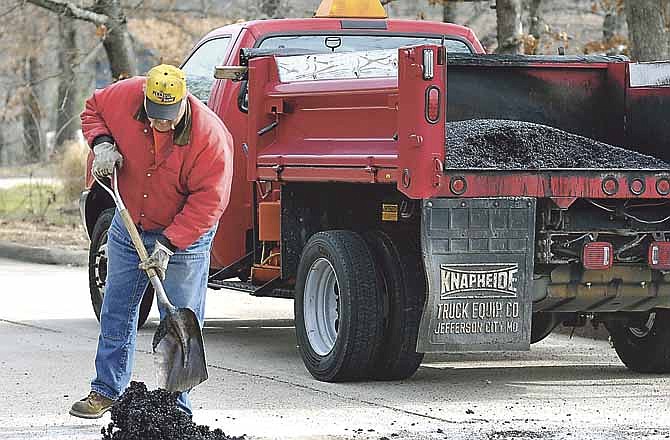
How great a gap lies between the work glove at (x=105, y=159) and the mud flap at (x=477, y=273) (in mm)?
1666

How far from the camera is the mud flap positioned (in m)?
7.36

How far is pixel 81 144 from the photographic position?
75.7ft

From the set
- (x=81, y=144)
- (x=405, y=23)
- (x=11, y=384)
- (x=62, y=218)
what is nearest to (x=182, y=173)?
(x=11, y=384)

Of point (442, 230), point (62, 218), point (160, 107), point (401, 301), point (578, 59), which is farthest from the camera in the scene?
point (62, 218)

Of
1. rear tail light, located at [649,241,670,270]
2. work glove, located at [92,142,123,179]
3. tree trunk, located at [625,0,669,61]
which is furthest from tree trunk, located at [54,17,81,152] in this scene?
work glove, located at [92,142,123,179]

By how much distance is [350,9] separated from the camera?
33.8 feet

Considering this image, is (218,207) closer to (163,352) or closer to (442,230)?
(163,352)

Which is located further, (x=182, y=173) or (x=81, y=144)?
(x=81, y=144)

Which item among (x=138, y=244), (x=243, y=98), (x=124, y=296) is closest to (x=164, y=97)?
(x=138, y=244)

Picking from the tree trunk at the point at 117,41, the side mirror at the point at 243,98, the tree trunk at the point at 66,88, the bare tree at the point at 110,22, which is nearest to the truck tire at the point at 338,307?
the side mirror at the point at 243,98

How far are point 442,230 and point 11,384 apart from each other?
8.56ft

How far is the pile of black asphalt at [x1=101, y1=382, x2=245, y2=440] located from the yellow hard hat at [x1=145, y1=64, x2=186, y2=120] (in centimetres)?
121

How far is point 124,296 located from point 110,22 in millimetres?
12278

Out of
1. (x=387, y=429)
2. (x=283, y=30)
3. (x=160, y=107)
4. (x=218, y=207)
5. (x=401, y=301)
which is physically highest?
(x=283, y=30)
